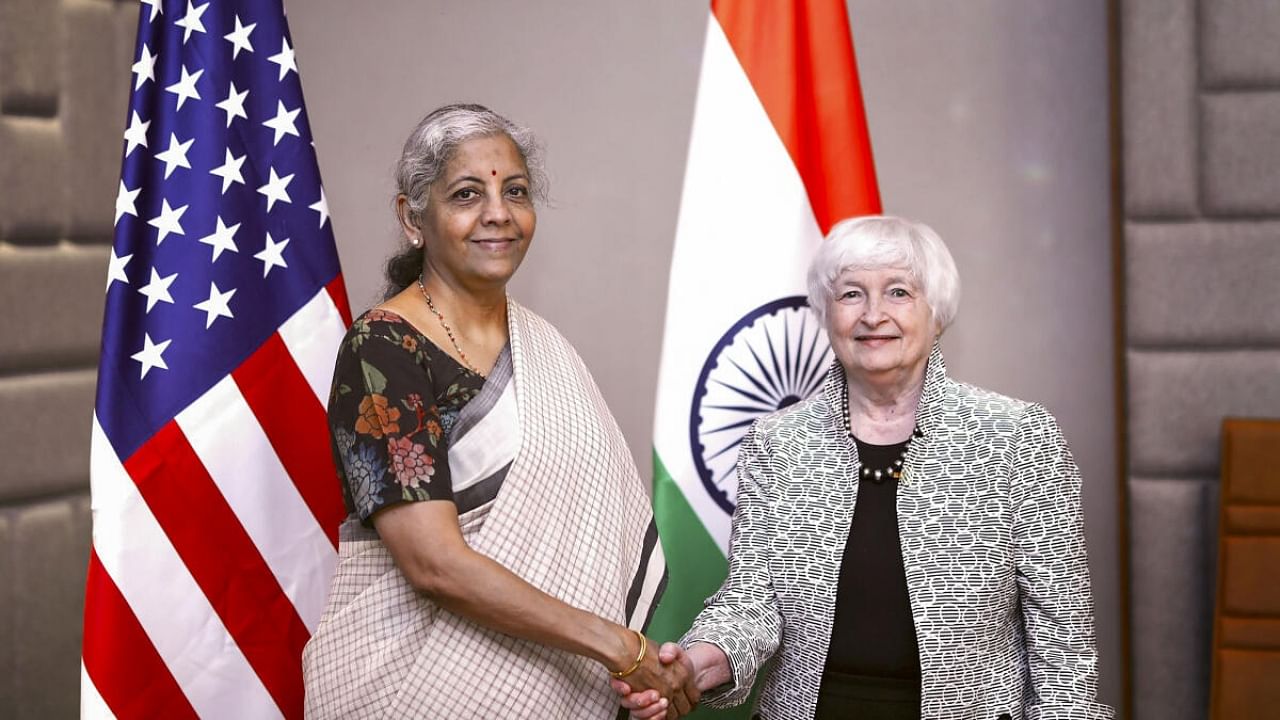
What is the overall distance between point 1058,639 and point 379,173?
2.26 metres

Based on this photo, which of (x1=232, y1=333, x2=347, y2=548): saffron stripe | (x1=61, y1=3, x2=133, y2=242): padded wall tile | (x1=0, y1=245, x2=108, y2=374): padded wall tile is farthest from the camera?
(x1=61, y1=3, x2=133, y2=242): padded wall tile

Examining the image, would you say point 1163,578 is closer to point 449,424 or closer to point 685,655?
point 685,655

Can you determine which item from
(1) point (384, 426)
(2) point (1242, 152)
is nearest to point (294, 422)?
(1) point (384, 426)

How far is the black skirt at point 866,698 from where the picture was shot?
75.2 inches

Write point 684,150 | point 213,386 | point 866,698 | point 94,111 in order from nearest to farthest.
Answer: point 866,698, point 213,386, point 94,111, point 684,150

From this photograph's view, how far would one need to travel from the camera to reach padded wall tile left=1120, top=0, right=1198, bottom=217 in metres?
2.61

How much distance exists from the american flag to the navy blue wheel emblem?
0.71 metres

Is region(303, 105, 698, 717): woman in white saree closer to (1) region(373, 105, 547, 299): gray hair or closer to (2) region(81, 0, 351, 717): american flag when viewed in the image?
(1) region(373, 105, 547, 299): gray hair

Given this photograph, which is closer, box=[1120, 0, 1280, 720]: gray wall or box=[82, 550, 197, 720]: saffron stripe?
box=[82, 550, 197, 720]: saffron stripe

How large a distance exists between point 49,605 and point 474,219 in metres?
1.60

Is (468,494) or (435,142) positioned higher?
(435,142)

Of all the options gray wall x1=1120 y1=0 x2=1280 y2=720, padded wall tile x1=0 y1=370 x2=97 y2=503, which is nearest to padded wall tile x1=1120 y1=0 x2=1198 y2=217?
gray wall x1=1120 y1=0 x2=1280 y2=720

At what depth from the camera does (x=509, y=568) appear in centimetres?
175

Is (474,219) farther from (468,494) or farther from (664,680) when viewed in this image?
(664,680)
